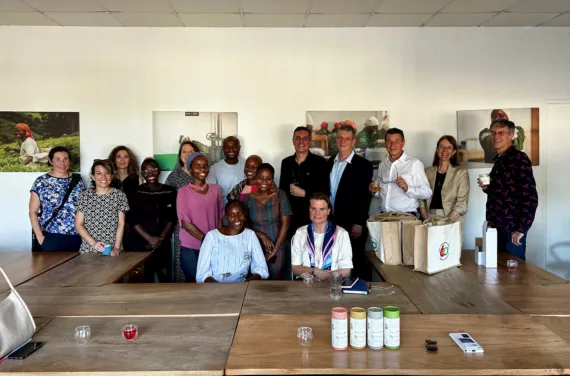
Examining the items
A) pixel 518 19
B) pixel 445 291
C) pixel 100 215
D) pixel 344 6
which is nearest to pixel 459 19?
pixel 518 19

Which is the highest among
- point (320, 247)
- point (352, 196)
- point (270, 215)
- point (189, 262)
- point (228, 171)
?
point (228, 171)

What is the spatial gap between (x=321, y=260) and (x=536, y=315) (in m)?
1.39

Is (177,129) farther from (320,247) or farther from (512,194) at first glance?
(512,194)

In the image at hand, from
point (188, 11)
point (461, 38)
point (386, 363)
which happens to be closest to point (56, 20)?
point (188, 11)

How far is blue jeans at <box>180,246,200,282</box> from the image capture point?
12.5 feet

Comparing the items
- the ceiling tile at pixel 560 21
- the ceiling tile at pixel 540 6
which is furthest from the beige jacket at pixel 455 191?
the ceiling tile at pixel 560 21

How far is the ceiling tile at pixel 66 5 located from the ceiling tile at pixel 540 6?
405 cm

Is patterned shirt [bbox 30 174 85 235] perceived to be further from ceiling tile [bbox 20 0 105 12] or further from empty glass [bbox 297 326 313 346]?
empty glass [bbox 297 326 313 346]

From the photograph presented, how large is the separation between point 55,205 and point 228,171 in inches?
65.1

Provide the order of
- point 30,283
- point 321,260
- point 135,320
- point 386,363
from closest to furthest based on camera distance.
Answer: point 386,363, point 135,320, point 30,283, point 321,260

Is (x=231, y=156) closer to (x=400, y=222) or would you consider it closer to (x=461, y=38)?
(x=400, y=222)

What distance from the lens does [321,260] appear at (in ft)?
10.3

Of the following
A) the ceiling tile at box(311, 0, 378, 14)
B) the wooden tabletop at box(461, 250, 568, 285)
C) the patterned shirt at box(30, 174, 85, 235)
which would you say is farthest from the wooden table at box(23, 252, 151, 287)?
the ceiling tile at box(311, 0, 378, 14)

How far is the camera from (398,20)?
4773 millimetres
